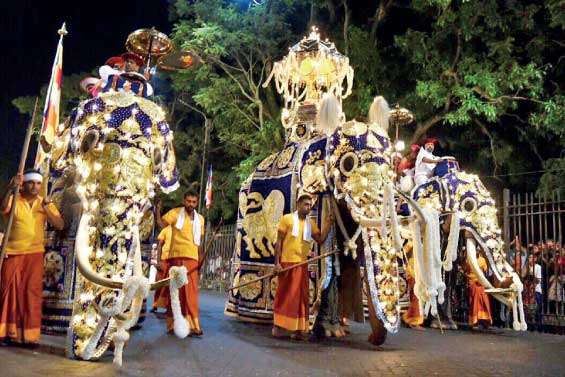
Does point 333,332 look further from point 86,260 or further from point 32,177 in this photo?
point 32,177

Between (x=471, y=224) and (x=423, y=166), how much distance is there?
1.34 metres

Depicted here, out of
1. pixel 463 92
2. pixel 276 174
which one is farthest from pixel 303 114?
pixel 463 92

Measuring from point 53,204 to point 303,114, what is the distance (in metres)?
4.38

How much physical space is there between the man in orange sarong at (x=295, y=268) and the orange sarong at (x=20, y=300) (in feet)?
9.13

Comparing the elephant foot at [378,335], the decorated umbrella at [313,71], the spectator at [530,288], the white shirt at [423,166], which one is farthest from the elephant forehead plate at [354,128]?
the spectator at [530,288]

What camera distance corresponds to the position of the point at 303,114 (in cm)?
951

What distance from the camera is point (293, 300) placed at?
7395 millimetres

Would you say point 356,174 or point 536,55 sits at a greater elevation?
point 536,55

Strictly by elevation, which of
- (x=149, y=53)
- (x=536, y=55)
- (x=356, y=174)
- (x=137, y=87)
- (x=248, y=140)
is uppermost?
(x=536, y=55)

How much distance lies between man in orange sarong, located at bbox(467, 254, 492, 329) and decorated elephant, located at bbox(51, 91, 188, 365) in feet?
19.7

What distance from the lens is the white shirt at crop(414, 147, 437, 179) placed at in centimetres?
1020

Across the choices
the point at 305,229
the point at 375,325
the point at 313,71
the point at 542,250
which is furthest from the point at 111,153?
the point at 542,250

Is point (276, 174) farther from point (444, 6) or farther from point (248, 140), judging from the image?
point (248, 140)

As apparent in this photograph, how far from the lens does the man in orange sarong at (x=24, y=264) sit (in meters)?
5.84
